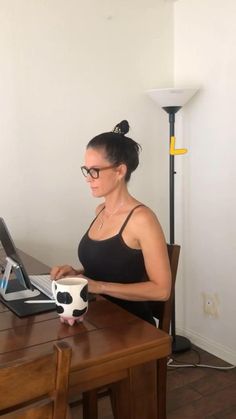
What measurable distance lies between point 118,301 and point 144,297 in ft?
0.58

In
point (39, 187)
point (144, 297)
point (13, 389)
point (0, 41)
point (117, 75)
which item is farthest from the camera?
point (117, 75)

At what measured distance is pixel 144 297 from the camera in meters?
1.52

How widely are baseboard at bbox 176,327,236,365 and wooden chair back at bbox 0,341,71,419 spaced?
6.55 ft

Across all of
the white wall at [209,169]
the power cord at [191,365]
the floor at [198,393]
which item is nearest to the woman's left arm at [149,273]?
the floor at [198,393]

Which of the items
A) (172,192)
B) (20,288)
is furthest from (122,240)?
(172,192)

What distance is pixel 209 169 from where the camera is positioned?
8.89 feet

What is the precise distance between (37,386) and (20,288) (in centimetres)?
85

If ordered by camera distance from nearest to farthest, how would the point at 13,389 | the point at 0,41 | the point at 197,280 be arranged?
the point at 13,389, the point at 0,41, the point at 197,280

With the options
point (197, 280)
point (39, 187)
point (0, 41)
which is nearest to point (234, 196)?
point (197, 280)

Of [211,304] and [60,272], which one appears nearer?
[60,272]

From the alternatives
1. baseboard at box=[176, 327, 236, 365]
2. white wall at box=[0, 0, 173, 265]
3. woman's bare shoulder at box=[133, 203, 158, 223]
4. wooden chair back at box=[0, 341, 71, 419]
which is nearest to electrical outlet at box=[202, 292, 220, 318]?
baseboard at box=[176, 327, 236, 365]

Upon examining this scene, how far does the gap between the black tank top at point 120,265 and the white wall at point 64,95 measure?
0.89 metres

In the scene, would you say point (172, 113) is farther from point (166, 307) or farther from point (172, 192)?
point (166, 307)

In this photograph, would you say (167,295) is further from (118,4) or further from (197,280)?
(118,4)
